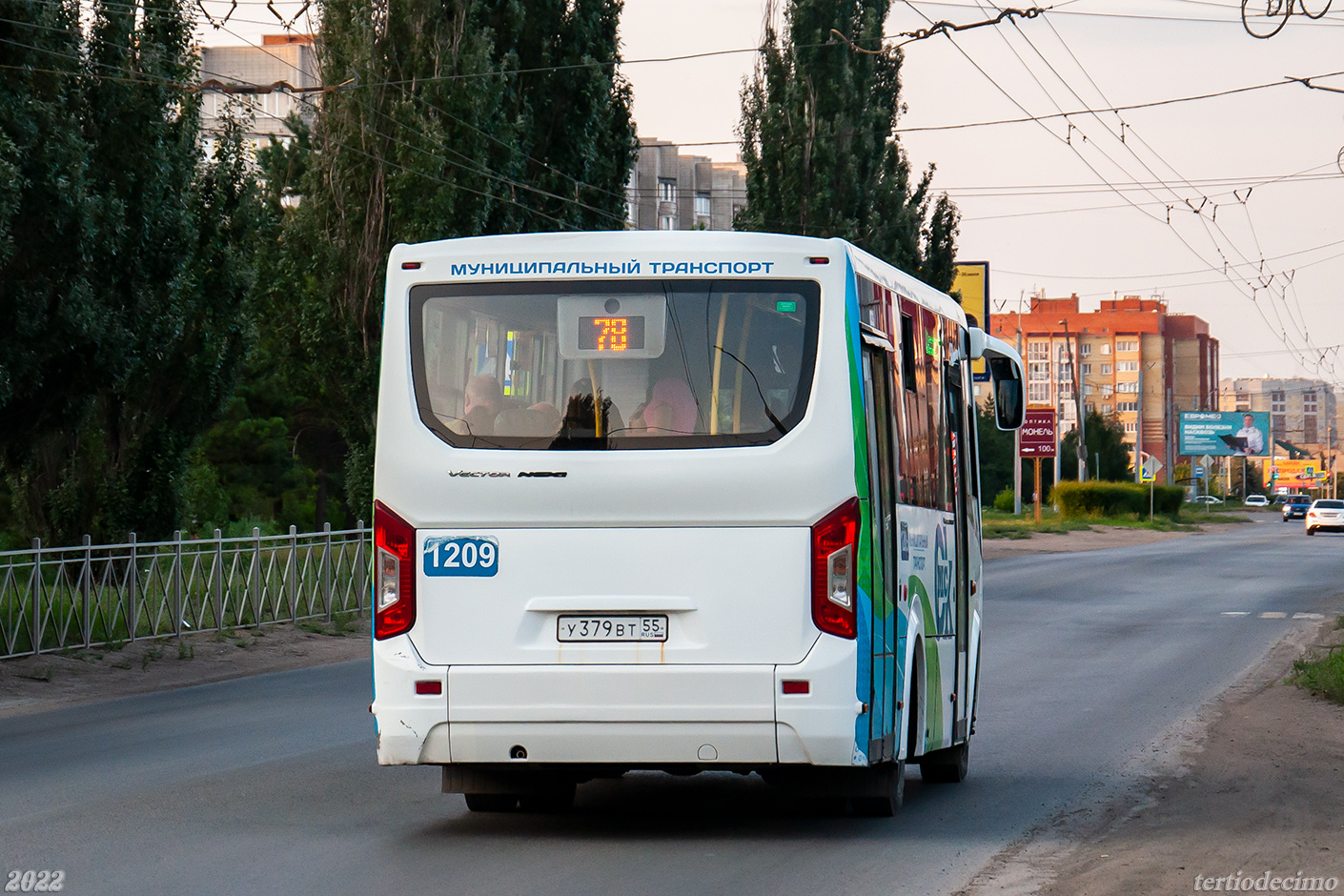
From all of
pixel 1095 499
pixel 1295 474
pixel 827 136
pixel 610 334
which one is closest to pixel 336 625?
pixel 610 334

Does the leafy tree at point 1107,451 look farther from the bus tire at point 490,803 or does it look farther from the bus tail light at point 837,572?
the bus tail light at point 837,572

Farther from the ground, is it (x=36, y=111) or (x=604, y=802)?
(x=36, y=111)

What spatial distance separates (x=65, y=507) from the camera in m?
23.9

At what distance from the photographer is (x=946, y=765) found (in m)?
10.4

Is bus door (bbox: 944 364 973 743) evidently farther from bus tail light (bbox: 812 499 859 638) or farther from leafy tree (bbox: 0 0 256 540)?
leafy tree (bbox: 0 0 256 540)

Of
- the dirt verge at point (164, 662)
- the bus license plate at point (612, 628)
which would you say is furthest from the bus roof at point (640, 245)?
the dirt verge at point (164, 662)

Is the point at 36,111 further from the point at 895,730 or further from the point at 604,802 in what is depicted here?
the point at 895,730

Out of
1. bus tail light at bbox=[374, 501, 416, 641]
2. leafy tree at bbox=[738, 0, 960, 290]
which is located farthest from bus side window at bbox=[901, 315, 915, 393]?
leafy tree at bbox=[738, 0, 960, 290]

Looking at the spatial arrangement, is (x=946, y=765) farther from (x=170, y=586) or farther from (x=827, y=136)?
(x=827, y=136)

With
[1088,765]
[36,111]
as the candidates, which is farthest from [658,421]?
[36,111]

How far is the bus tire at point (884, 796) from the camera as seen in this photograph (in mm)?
8500

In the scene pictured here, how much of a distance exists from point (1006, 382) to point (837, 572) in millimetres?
4446

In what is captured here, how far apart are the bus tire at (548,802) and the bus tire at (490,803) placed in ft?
0.19

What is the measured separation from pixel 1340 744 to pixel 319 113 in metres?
22.2
